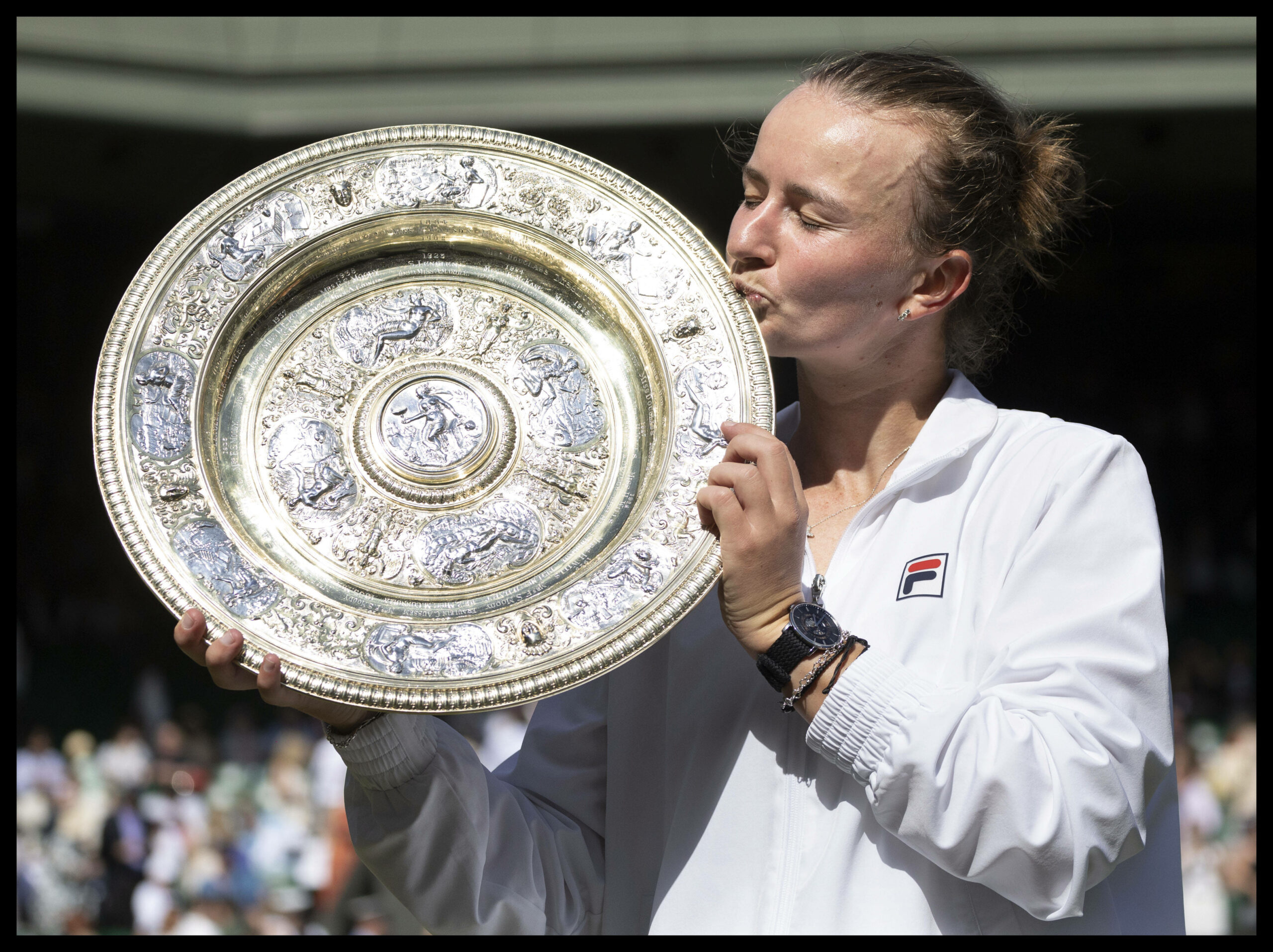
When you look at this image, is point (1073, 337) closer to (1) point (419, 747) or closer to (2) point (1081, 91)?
(2) point (1081, 91)

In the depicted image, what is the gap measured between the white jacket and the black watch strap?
2.6 inches

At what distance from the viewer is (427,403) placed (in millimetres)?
1842

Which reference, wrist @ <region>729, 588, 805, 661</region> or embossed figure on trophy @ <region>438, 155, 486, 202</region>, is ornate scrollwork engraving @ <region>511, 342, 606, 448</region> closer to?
embossed figure on trophy @ <region>438, 155, 486, 202</region>

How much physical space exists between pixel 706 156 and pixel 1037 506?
998 cm

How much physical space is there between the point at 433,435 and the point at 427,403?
0.07m

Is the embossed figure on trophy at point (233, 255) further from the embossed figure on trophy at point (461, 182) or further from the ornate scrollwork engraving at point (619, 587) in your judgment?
the ornate scrollwork engraving at point (619, 587)

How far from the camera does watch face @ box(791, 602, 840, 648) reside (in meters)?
1.54

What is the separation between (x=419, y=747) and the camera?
1775 millimetres

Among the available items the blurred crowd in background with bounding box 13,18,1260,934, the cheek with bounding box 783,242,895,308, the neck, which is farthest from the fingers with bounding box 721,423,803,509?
the blurred crowd in background with bounding box 13,18,1260,934

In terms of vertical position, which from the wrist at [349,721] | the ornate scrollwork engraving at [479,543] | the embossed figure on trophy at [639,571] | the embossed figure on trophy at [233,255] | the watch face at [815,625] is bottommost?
the wrist at [349,721]

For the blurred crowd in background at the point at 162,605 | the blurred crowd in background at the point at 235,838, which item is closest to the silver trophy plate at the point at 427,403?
the blurred crowd in background at the point at 162,605

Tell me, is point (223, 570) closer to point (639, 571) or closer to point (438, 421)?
point (438, 421)

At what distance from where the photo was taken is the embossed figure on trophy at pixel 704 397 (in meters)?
1.68

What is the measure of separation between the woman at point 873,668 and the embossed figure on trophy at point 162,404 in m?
0.31
